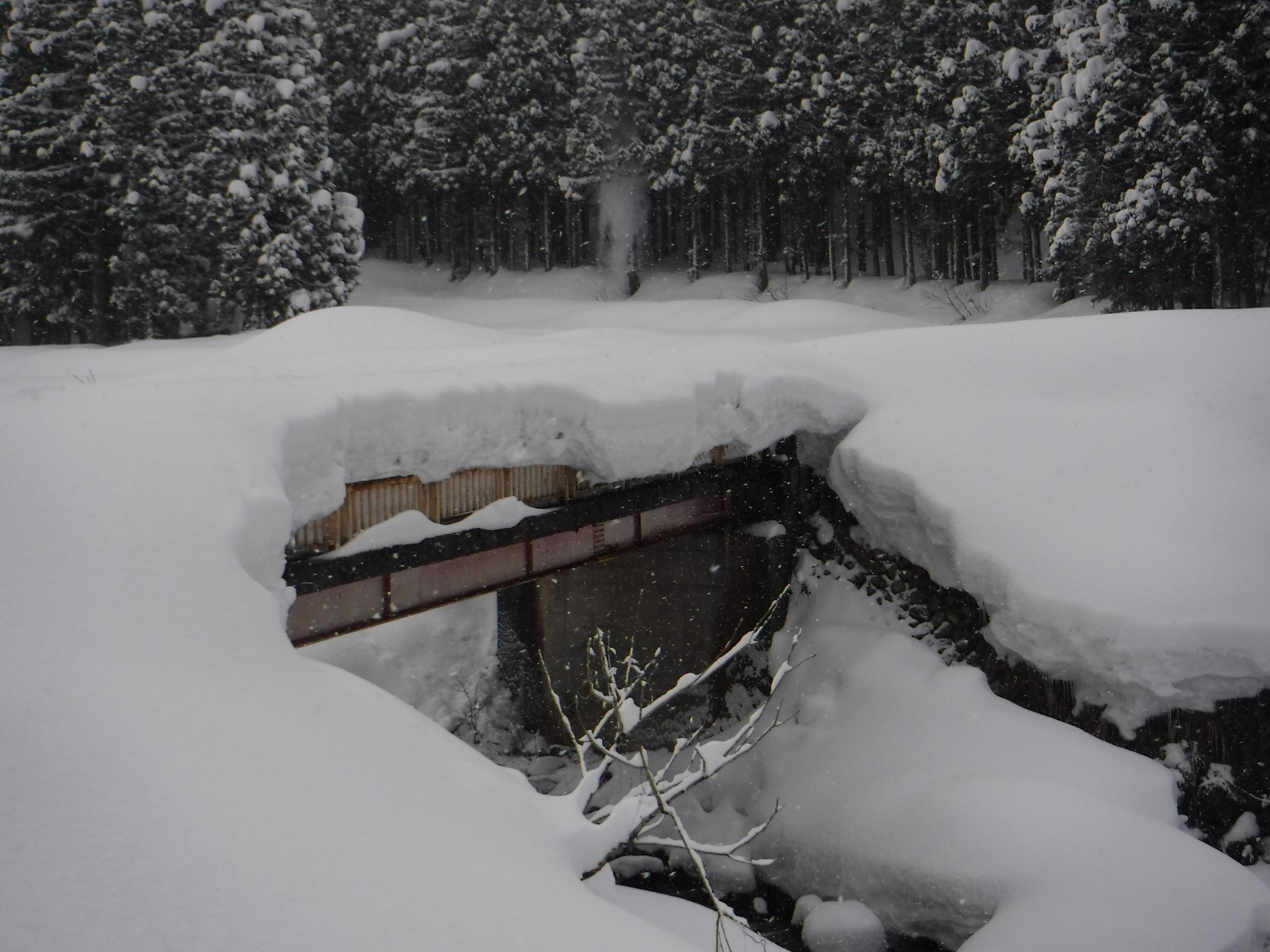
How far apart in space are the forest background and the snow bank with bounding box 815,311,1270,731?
24.3 ft

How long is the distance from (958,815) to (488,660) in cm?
1062

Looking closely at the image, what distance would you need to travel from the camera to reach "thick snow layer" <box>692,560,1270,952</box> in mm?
7090

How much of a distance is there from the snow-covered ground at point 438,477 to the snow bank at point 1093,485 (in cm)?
4

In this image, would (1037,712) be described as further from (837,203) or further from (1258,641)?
(837,203)

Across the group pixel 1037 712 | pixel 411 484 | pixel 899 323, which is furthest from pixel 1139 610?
pixel 899 323

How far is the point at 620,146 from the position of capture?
106 ft

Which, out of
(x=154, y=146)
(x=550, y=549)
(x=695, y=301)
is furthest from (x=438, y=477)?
(x=695, y=301)

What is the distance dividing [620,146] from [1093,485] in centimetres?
2629

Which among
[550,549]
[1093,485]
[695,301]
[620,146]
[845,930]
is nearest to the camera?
[845,930]

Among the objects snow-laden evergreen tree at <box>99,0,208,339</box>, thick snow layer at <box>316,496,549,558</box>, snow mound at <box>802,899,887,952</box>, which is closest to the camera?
thick snow layer at <box>316,496,549,558</box>

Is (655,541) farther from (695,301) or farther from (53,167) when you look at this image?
(53,167)

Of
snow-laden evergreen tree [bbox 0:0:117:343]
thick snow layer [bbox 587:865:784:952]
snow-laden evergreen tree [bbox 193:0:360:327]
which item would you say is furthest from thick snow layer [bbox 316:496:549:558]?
snow-laden evergreen tree [bbox 0:0:117:343]

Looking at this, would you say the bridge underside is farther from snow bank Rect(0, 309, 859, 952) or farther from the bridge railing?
snow bank Rect(0, 309, 859, 952)

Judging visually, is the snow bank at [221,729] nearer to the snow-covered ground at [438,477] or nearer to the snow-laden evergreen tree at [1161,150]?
the snow-covered ground at [438,477]
